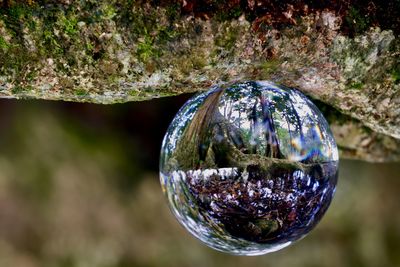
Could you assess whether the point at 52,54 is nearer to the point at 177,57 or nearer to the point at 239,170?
the point at 177,57

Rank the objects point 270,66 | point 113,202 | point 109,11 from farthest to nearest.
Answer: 1. point 113,202
2. point 270,66
3. point 109,11

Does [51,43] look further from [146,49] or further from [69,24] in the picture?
[146,49]

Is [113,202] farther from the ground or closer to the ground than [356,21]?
closer to the ground

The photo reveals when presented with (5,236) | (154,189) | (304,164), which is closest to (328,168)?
(304,164)

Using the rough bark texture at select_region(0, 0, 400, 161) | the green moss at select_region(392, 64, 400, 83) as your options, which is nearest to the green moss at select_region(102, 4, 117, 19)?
the rough bark texture at select_region(0, 0, 400, 161)

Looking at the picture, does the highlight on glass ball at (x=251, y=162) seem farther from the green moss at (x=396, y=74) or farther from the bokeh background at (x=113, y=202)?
the bokeh background at (x=113, y=202)

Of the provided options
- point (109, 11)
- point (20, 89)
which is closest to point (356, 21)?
point (109, 11)
